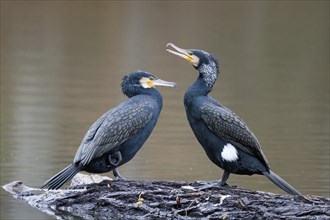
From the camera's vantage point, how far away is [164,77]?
68.4ft

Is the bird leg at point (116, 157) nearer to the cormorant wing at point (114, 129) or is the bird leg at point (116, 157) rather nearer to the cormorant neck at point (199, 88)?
the cormorant wing at point (114, 129)

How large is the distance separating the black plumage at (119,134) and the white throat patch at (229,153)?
770 mm

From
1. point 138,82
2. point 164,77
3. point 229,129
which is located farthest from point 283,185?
point 164,77

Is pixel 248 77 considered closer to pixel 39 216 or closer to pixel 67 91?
pixel 67 91

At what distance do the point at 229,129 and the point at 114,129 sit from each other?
0.98 meters

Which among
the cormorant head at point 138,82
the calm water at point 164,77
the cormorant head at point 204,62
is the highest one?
the cormorant head at point 204,62

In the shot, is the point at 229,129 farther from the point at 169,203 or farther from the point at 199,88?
the point at 169,203

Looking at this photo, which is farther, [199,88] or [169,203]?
[199,88]

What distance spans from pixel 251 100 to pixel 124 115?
29.5 ft

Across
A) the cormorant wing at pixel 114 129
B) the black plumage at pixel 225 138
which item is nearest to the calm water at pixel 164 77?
the cormorant wing at pixel 114 129

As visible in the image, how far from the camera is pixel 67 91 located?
1914 cm

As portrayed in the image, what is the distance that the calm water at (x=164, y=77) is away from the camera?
12.6 m

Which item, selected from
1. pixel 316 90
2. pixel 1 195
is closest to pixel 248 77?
pixel 316 90

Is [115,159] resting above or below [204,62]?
below
